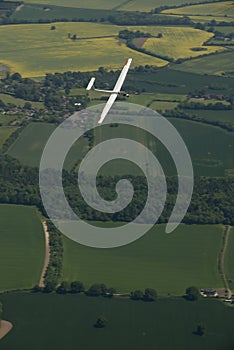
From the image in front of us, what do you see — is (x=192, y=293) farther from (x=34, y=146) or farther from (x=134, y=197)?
(x=34, y=146)

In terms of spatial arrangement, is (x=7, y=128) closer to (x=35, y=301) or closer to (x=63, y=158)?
(x=63, y=158)

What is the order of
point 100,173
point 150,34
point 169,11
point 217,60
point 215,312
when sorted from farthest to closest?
point 169,11
point 150,34
point 217,60
point 100,173
point 215,312

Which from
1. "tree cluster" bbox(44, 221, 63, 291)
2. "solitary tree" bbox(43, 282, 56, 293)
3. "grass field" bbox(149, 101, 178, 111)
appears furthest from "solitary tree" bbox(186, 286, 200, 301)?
"grass field" bbox(149, 101, 178, 111)

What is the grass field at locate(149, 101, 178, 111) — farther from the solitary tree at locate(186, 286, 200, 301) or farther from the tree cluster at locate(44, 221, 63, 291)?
the solitary tree at locate(186, 286, 200, 301)

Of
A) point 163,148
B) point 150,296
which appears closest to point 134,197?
point 163,148

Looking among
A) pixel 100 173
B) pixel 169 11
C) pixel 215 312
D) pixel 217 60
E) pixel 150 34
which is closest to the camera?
pixel 215 312

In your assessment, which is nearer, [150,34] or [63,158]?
[63,158]

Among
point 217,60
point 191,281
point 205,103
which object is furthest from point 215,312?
point 217,60
